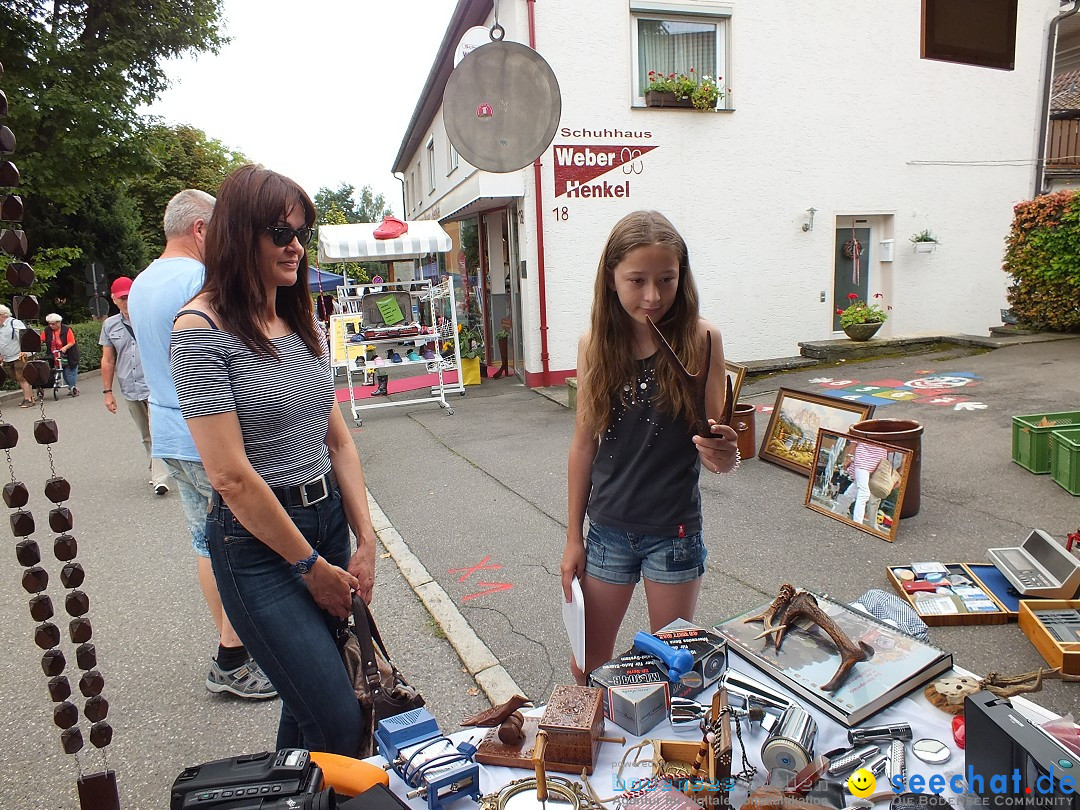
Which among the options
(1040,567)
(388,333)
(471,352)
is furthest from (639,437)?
(471,352)

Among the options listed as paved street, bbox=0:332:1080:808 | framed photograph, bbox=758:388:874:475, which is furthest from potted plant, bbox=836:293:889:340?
framed photograph, bbox=758:388:874:475

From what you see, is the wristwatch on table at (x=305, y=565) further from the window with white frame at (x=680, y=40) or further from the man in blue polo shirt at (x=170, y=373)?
the window with white frame at (x=680, y=40)

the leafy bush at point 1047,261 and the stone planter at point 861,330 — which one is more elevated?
the leafy bush at point 1047,261

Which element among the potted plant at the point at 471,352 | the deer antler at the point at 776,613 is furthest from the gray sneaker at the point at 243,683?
the potted plant at the point at 471,352

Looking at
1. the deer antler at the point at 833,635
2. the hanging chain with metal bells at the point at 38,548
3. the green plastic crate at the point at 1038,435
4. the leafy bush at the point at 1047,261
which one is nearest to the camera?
the hanging chain with metal bells at the point at 38,548

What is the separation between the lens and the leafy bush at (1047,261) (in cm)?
1021

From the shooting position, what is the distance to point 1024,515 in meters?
4.66

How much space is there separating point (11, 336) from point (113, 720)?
8.93 meters

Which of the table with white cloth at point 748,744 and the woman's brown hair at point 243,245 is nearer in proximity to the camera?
the table with white cloth at point 748,744

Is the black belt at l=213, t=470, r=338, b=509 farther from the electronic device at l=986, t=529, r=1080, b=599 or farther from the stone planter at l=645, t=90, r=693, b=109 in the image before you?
the stone planter at l=645, t=90, r=693, b=109

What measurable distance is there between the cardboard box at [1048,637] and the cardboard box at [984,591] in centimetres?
11

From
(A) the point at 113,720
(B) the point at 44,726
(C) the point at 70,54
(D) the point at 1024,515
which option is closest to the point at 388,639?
(A) the point at 113,720

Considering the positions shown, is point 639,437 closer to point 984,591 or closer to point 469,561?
point 984,591

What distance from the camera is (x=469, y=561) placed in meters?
4.63
